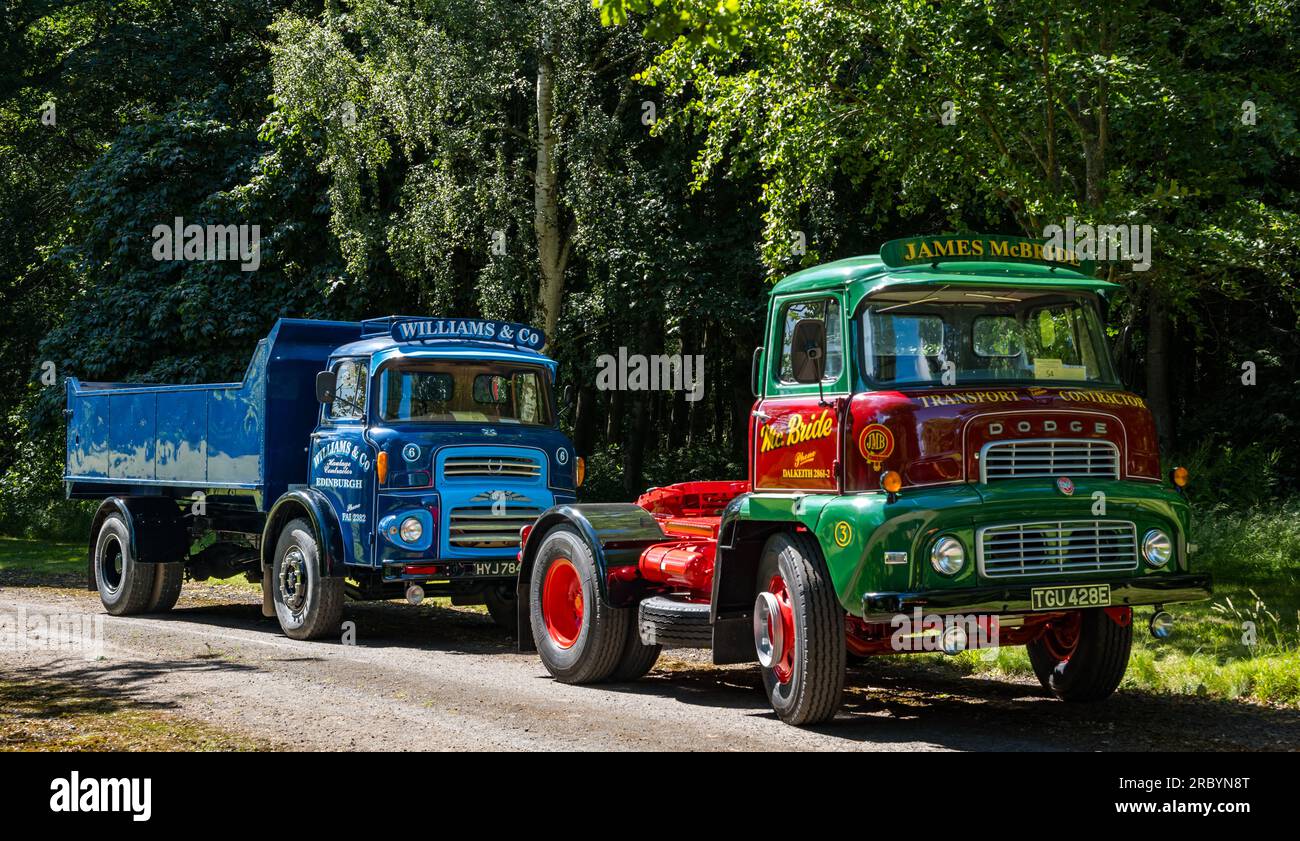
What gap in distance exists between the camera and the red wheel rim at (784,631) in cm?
867

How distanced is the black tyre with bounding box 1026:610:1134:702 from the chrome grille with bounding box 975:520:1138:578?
91cm

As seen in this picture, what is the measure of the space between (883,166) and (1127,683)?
8.18 meters

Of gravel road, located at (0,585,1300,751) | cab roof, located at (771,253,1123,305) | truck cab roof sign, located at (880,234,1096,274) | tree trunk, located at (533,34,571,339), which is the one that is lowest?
gravel road, located at (0,585,1300,751)

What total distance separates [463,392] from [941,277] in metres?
6.26

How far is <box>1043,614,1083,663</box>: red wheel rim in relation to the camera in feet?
31.0

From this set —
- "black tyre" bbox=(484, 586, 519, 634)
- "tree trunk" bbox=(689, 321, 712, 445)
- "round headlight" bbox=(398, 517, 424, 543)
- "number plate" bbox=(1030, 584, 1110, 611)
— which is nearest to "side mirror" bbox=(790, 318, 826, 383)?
"number plate" bbox=(1030, 584, 1110, 611)

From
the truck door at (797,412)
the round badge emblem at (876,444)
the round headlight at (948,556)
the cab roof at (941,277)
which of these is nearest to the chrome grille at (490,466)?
the truck door at (797,412)

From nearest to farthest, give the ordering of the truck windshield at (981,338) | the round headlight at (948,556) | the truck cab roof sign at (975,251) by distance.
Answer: the round headlight at (948,556) < the truck windshield at (981,338) < the truck cab roof sign at (975,251)

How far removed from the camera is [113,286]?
2841cm

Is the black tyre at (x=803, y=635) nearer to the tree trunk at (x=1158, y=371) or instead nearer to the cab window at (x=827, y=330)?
the cab window at (x=827, y=330)

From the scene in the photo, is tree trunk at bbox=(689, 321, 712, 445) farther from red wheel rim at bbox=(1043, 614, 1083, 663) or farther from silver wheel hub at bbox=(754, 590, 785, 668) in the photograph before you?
silver wheel hub at bbox=(754, 590, 785, 668)

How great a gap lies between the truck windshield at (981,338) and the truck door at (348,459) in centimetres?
611

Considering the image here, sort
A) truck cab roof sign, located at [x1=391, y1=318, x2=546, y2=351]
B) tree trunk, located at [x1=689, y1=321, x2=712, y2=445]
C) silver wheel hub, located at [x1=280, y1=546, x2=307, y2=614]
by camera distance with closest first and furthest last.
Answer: truck cab roof sign, located at [x1=391, y1=318, x2=546, y2=351] → silver wheel hub, located at [x1=280, y1=546, x2=307, y2=614] → tree trunk, located at [x1=689, y1=321, x2=712, y2=445]
